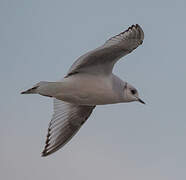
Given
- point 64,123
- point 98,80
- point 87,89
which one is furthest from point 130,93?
point 64,123

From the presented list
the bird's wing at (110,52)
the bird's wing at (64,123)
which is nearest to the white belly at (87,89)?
the bird's wing at (110,52)

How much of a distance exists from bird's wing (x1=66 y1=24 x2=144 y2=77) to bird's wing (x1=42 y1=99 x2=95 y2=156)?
1.20m

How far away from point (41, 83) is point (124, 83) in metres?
1.06

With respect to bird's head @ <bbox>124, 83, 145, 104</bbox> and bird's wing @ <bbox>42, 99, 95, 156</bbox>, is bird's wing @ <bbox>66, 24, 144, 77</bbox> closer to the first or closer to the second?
bird's head @ <bbox>124, 83, 145, 104</bbox>

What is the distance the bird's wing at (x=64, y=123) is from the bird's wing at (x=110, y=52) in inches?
47.2

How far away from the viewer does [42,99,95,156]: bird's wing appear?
8250 millimetres

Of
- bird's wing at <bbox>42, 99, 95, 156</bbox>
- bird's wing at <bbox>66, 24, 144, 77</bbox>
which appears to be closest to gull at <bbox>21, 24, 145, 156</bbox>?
bird's wing at <bbox>66, 24, 144, 77</bbox>

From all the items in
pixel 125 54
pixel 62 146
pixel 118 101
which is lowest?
pixel 62 146

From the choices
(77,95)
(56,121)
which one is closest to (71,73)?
(77,95)

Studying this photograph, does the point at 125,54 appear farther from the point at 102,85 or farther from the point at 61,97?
the point at 61,97

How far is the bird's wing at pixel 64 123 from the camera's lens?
8.25 m

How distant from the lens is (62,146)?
823 cm

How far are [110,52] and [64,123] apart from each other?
5.77 feet

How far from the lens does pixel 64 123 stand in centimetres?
835
